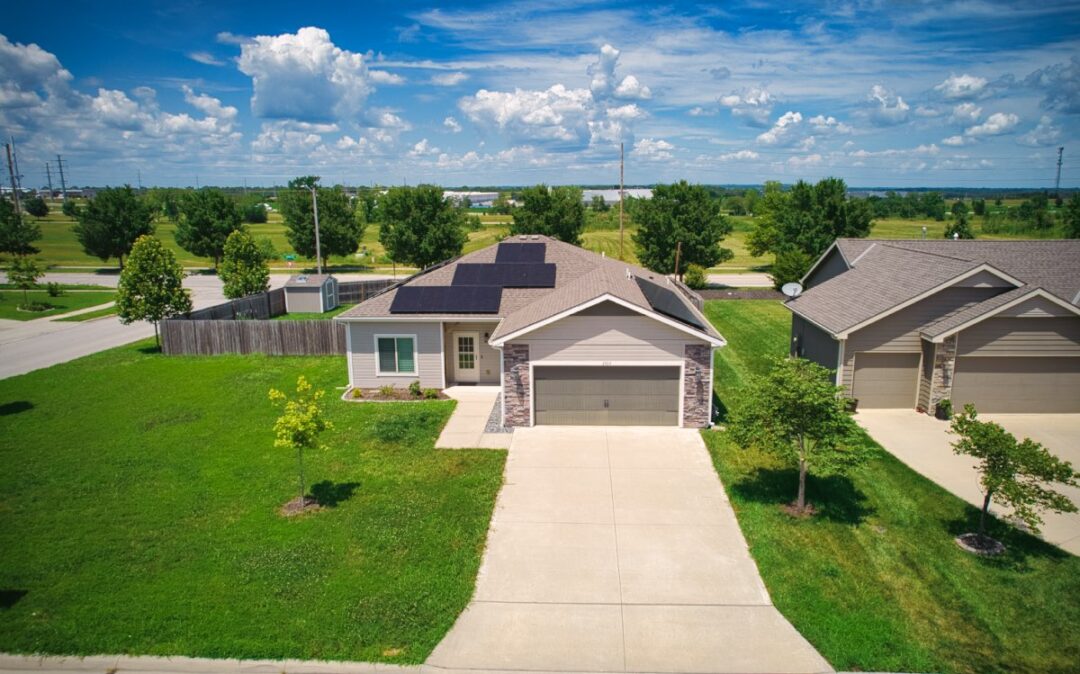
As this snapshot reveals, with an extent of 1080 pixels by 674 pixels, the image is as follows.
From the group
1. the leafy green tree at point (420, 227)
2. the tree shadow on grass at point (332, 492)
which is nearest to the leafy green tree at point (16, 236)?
the leafy green tree at point (420, 227)

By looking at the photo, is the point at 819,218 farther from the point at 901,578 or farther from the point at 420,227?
the point at 901,578

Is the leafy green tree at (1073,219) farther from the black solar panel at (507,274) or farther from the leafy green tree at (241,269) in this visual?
the leafy green tree at (241,269)

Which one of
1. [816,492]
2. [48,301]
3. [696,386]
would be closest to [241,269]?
[48,301]

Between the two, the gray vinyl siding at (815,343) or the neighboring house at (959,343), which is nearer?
the neighboring house at (959,343)

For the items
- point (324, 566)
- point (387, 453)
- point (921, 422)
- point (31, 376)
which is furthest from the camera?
point (31, 376)

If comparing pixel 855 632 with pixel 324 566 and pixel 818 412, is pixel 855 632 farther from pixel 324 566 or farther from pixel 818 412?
pixel 324 566

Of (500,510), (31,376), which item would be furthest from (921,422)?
(31,376)
